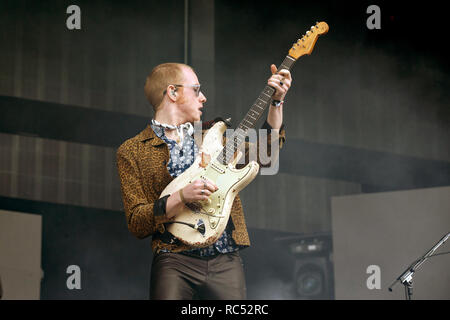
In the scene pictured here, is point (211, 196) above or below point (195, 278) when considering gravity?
above

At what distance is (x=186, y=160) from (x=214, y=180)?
18cm

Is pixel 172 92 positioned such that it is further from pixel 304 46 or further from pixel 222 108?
pixel 222 108

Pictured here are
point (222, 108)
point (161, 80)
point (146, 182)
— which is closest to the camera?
point (146, 182)

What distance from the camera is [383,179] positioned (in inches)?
199

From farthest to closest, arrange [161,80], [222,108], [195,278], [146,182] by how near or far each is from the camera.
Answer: [222,108]
[161,80]
[146,182]
[195,278]

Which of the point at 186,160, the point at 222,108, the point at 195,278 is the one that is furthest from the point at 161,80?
the point at 222,108

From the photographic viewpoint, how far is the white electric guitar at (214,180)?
2.20 metres

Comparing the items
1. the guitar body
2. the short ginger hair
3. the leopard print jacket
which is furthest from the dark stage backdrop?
the guitar body

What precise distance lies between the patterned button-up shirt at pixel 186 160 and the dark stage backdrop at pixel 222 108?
227 cm

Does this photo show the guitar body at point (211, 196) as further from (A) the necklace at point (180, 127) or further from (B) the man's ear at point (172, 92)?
(B) the man's ear at point (172, 92)

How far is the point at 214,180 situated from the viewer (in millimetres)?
2270

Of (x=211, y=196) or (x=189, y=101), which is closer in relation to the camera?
(x=211, y=196)

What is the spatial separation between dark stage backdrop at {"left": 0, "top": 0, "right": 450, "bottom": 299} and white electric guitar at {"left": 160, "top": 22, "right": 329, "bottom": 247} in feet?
7.66

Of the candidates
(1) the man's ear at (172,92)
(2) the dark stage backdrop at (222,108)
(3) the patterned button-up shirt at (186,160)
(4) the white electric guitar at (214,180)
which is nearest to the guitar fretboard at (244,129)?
(4) the white electric guitar at (214,180)
